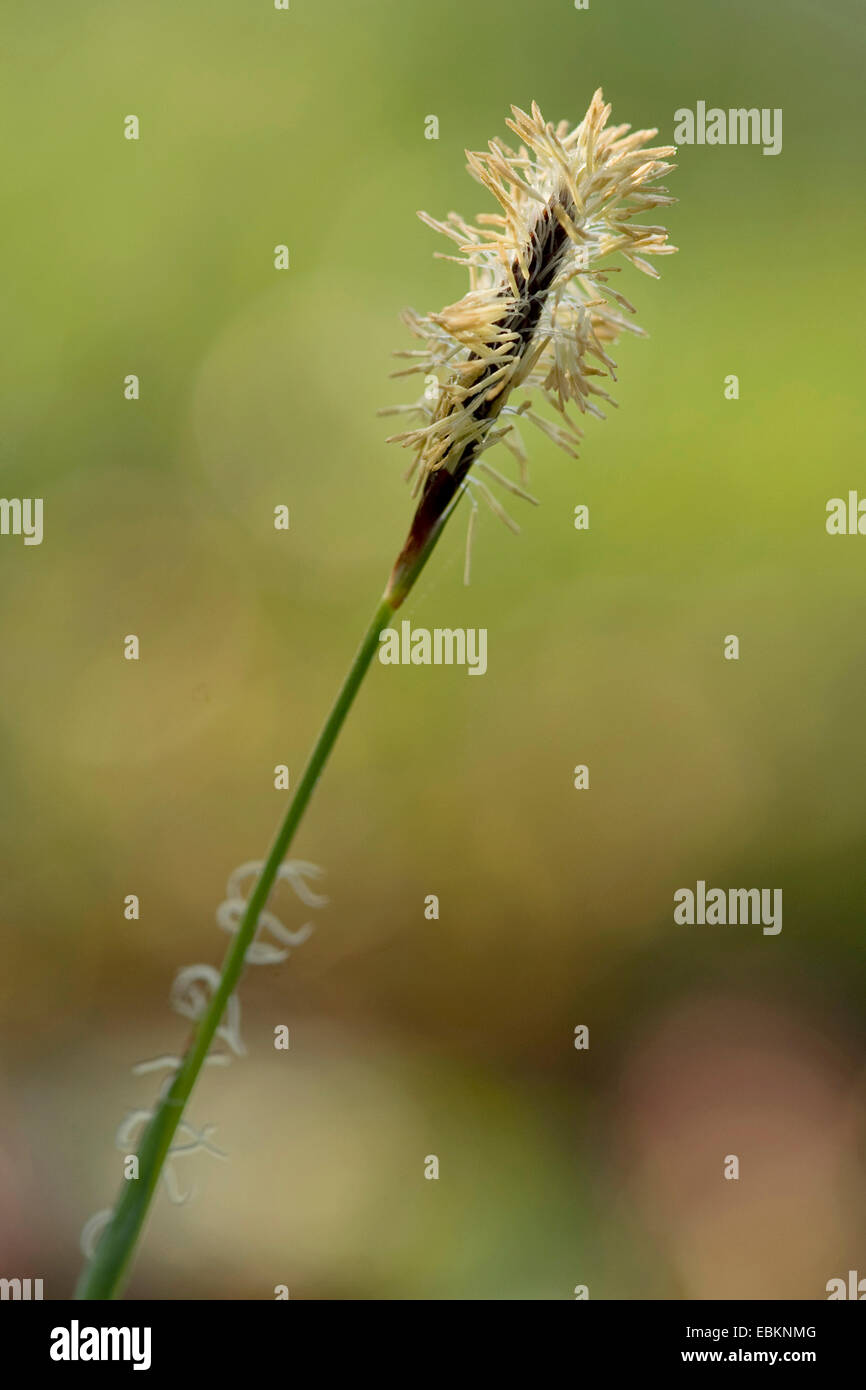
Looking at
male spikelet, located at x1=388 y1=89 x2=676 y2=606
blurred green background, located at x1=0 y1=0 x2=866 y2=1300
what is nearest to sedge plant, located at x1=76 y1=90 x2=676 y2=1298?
male spikelet, located at x1=388 y1=89 x2=676 y2=606

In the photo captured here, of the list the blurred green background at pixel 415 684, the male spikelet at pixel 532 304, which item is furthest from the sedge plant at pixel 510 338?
the blurred green background at pixel 415 684

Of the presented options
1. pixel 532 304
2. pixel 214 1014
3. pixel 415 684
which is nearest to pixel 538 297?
pixel 532 304

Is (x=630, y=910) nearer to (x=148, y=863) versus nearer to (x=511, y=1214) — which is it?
(x=511, y=1214)

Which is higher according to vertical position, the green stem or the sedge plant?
the sedge plant

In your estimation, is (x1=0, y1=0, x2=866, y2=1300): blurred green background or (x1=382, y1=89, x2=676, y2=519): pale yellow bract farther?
(x1=0, y1=0, x2=866, y2=1300): blurred green background

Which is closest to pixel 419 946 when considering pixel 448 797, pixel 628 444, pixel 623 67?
pixel 448 797

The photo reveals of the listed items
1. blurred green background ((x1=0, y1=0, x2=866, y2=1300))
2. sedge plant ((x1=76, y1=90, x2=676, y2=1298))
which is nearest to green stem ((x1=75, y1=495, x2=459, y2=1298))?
sedge plant ((x1=76, y1=90, x2=676, y2=1298))

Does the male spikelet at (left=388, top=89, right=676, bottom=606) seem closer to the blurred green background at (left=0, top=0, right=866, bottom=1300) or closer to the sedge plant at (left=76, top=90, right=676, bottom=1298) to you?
the sedge plant at (left=76, top=90, right=676, bottom=1298)

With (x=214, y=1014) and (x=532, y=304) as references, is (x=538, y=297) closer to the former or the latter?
(x=532, y=304)
